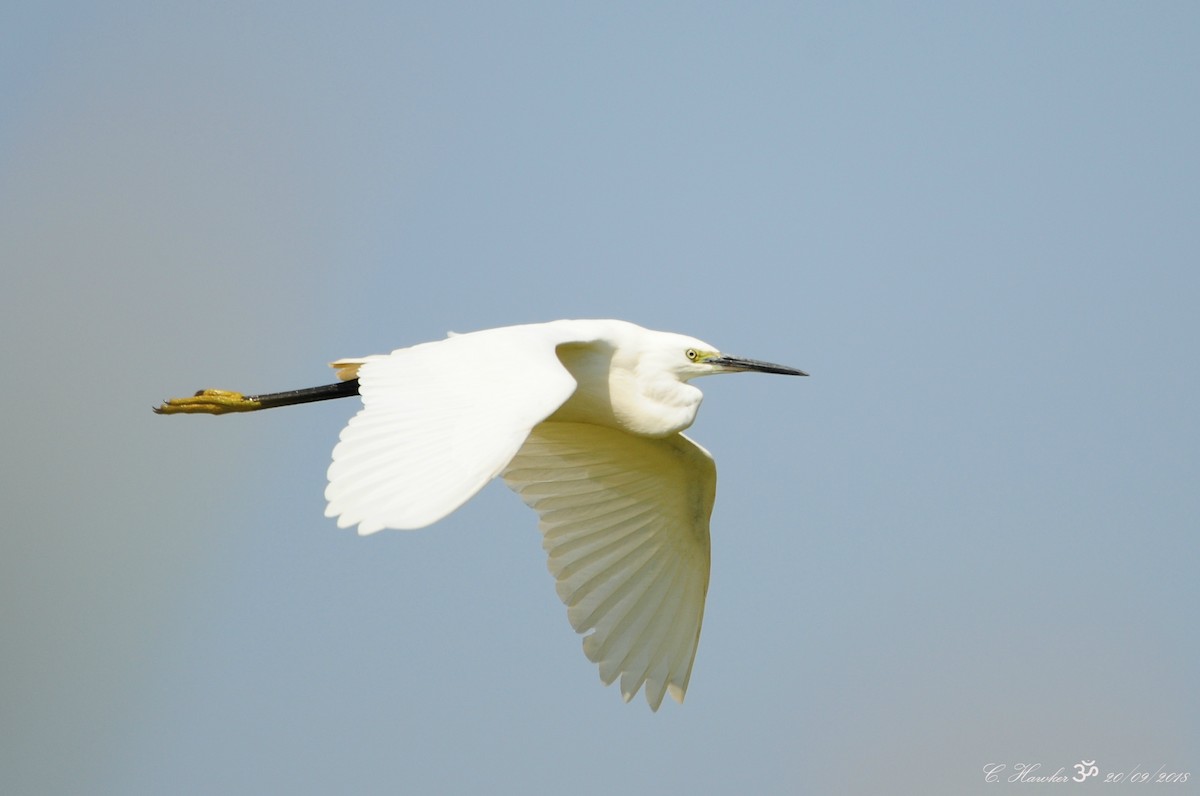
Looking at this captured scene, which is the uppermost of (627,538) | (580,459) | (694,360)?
(694,360)

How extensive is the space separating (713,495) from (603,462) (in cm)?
64

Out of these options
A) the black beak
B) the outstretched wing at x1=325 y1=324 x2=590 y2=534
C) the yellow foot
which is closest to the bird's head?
the black beak

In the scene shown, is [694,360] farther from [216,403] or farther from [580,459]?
[216,403]

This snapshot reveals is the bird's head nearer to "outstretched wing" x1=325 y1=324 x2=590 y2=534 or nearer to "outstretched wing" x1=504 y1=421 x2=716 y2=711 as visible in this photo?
"outstretched wing" x1=504 y1=421 x2=716 y2=711

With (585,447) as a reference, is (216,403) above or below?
above

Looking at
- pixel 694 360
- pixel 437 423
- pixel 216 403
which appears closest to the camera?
pixel 437 423

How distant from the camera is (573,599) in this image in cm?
771

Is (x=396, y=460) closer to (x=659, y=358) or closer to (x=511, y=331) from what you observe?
(x=511, y=331)

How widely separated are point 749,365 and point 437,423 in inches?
113

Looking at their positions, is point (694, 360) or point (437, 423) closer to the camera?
point (437, 423)

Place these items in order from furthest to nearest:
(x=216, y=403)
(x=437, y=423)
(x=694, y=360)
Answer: (x=216, y=403), (x=694, y=360), (x=437, y=423)

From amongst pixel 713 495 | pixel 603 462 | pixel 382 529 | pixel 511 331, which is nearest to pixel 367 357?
pixel 511 331

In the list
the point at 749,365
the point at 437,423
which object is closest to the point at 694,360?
the point at 749,365

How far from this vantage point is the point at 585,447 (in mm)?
7867
